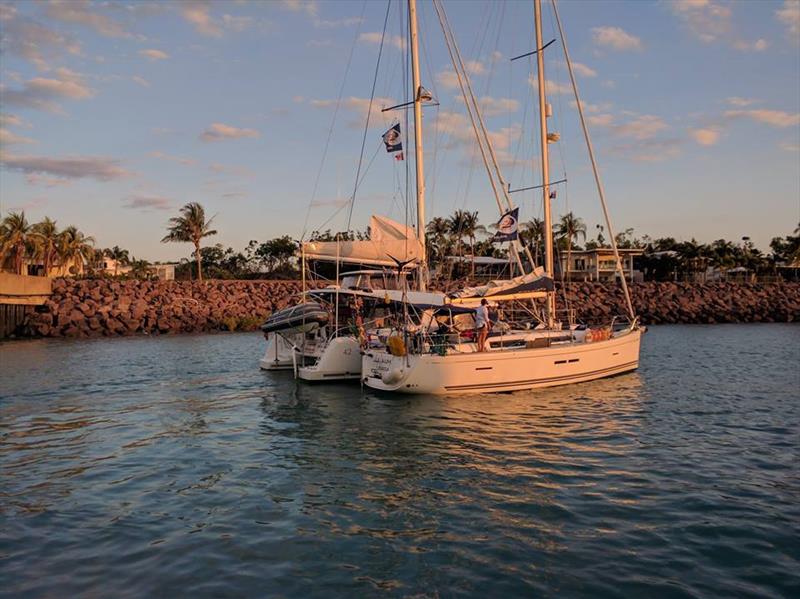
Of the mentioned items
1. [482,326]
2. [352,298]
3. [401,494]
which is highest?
[352,298]

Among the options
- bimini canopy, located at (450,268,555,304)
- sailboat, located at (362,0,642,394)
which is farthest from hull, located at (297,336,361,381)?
bimini canopy, located at (450,268,555,304)

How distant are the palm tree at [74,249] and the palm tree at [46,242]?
2.46 ft

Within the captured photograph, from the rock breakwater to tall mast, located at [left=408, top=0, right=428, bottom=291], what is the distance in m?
27.7

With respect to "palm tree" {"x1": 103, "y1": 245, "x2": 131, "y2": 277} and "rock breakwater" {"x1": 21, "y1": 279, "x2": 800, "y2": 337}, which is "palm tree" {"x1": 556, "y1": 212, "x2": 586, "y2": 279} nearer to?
"rock breakwater" {"x1": 21, "y1": 279, "x2": 800, "y2": 337}

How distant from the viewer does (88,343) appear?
43.2 m

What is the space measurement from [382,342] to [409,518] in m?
12.8

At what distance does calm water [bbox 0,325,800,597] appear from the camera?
25.8 feet

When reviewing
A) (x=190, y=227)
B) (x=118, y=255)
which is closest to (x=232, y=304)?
(x=190, y=227)

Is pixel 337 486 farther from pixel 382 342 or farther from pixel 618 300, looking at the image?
pixel 618 300

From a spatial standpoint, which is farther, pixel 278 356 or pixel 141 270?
pixel 141 270

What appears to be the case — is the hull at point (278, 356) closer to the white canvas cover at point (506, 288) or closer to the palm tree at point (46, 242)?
the white canvas cover at point (506, 288)

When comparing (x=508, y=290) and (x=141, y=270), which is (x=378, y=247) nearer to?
(x=508, y=290)

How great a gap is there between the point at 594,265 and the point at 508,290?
66.8 metres

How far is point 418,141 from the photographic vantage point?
26328 millimetres
